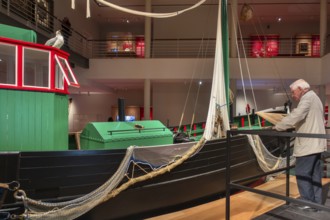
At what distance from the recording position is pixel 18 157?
225cm

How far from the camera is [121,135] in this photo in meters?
3.21

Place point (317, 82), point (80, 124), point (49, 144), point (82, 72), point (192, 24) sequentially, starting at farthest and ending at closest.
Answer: point (80, 124), point (192, 24), point (82, 72), point (317, 82), point (49, 144)

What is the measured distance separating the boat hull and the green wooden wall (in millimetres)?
380

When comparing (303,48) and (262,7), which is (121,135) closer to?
(262,7)

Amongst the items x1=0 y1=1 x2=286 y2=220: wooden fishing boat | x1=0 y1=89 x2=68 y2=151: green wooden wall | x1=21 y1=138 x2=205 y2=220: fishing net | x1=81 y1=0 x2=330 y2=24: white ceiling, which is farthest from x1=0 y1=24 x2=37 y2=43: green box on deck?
x1=81 y1=0 x2=330 y2=24: white ceiling

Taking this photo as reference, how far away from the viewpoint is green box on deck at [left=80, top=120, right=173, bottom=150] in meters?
3.09

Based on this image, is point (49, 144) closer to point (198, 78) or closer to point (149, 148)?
point (149, 148)

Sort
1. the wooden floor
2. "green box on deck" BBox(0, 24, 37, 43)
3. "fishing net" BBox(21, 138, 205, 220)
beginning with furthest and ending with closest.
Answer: the wooden floor < "green box on deck" BBox(0, 24, 37, 43) < "fishing net" BBox(21, 138, 205, 220)

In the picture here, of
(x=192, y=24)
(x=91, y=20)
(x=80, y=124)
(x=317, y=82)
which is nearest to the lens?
(x=317, y=82)

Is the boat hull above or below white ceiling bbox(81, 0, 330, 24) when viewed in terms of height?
below

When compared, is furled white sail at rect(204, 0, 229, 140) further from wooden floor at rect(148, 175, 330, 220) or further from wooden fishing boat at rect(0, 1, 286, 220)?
wooden floor at rect(148, 175, 330, 220)

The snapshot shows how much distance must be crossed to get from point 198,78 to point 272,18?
564cm

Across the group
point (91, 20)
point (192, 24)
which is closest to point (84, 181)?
point (192, 24)

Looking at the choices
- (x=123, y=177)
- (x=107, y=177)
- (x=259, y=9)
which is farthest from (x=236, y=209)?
(x=259, y=9)
